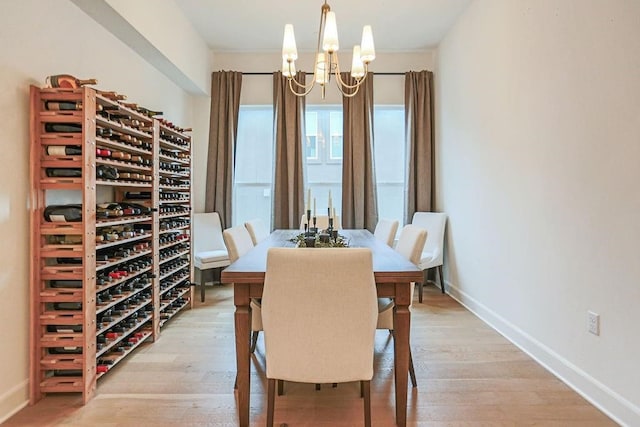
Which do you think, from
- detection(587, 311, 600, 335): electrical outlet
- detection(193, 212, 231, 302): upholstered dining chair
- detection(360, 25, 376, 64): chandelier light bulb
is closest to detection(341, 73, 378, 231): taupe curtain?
detection(193, 212, 231, 302): upholstered dining chair

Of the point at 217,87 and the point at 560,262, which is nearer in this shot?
the point at 560,262

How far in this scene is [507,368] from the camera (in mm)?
2445

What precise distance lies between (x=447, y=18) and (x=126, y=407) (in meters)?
4.39

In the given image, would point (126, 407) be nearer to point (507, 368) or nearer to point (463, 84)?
point (507, 368)

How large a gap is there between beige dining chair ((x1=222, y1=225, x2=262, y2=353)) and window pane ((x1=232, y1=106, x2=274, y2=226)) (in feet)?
7.20

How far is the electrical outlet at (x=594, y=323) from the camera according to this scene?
2035 millimetres

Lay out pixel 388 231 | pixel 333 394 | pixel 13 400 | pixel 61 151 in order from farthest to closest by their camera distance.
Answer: pixel 388 231, pixel 333 394, pixel 61 151, pixel 13 400

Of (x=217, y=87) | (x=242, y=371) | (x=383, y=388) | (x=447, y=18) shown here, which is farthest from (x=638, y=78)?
(x=217, y=87)

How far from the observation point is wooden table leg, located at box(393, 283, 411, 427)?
1812mm

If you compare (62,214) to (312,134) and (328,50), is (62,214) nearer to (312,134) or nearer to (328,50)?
(328,50)

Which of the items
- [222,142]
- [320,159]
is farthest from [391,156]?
[222,142]

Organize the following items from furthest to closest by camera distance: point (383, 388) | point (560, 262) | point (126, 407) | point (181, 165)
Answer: point (181, 165)
point (560, 262)
point (383, 388)
point (126, 407)

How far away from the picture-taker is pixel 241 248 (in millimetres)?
2514

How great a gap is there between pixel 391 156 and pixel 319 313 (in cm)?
371
